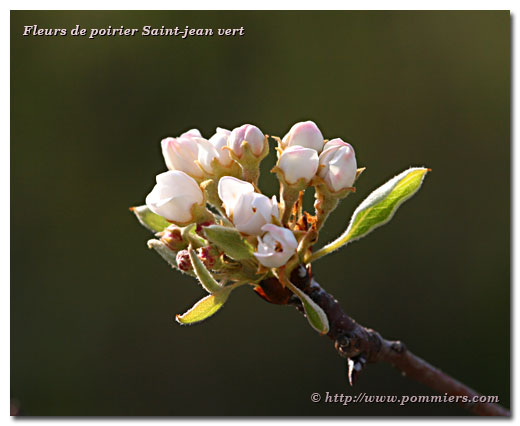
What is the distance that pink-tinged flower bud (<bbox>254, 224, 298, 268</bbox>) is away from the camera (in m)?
0.77

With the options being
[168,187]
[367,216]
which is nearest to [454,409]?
[367,216]

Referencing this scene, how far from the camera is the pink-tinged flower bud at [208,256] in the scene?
2.64ft

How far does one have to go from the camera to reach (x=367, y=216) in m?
0.87

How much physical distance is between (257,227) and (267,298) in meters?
0.13

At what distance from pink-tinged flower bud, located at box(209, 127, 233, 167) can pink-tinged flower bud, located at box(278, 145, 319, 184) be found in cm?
8

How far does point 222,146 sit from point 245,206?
13 centimetres

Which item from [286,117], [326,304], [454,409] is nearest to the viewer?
[326,304]

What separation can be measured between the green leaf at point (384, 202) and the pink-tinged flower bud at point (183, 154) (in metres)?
0.20

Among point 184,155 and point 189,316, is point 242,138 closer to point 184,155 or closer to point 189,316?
point 184,155

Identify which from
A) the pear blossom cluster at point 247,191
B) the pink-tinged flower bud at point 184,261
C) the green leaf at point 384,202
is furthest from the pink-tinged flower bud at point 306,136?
the pink-tinged flower bud at point 184,261

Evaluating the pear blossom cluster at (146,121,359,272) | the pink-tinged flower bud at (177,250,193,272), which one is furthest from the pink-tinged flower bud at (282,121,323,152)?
the pink-tinged flower bud at (177,250,193,272)

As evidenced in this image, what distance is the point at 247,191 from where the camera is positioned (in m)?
0.78

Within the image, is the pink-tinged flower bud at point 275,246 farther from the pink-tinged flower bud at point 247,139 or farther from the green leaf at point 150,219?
the green leaf at point 150,219

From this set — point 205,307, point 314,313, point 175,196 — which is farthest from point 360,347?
point 175,196
